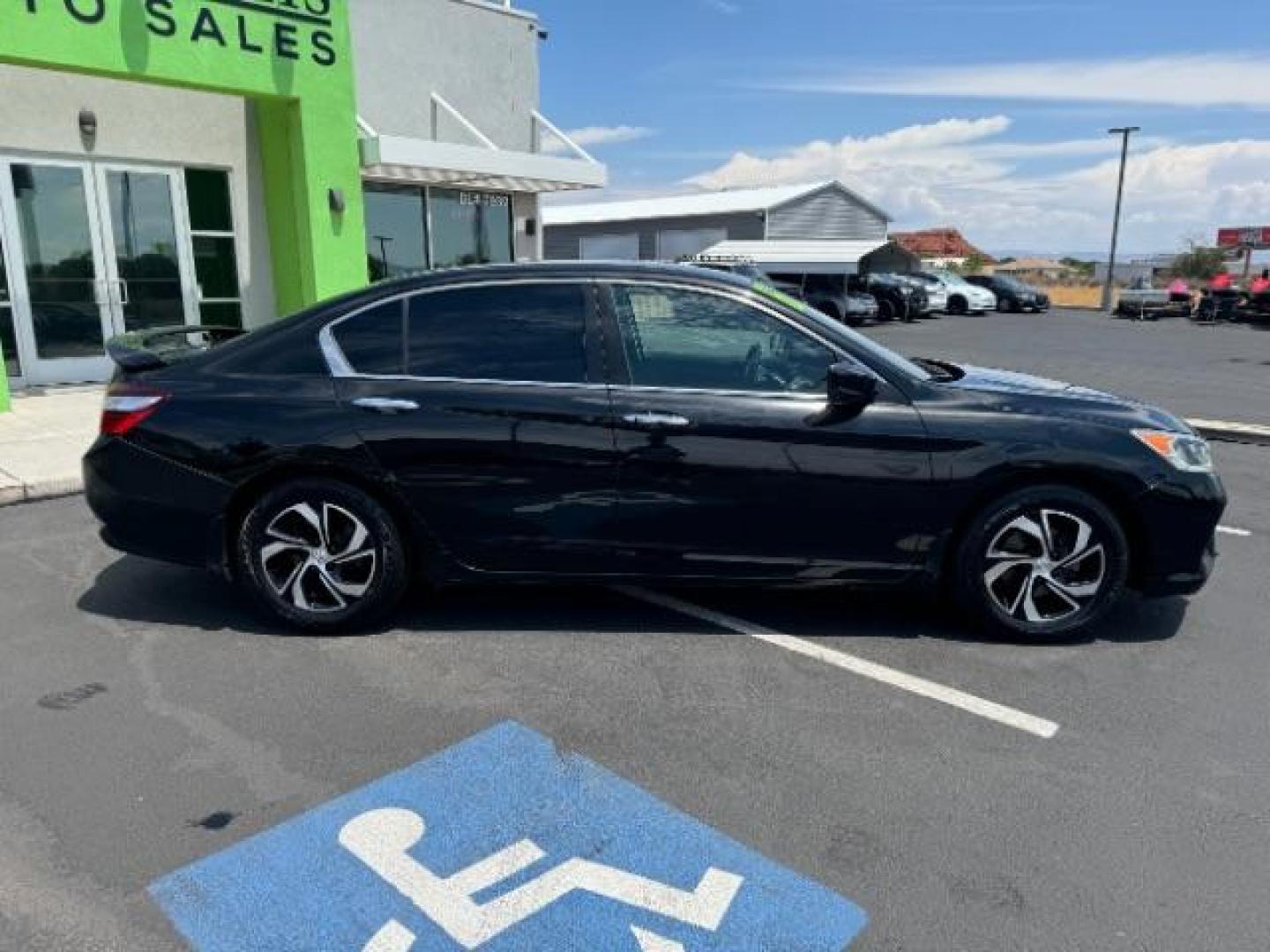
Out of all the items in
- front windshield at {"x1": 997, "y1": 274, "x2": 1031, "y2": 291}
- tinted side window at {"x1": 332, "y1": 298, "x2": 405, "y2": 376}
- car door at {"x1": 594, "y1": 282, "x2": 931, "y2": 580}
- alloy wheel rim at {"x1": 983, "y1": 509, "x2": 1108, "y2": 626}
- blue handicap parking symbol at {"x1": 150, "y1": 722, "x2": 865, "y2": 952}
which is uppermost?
front windshield at {"x1": 997, "y1": 274, "x2": 1031, "y2": 291}

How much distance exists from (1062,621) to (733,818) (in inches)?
78.6

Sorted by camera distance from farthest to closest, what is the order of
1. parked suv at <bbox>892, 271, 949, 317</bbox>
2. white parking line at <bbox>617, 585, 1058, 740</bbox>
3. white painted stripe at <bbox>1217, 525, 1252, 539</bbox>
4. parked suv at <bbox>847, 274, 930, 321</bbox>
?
1. parked suv at <bbox>892, 271, 949, 317</bbox>
2. parked suv at <bbox>847, 274, 930, 321</bbox>
3. white painted stripe at <bbox>1217, 525, 1252, 539</bbox>
4. white parking line at <bbox>617, 585, 1058, 740</bbox>

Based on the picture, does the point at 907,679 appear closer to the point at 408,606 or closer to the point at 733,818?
the point at 733,818

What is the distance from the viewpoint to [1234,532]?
18.6 ft

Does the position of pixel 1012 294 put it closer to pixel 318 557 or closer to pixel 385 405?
pixel 385 405

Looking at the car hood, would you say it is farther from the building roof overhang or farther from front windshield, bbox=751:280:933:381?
the building roof overhang

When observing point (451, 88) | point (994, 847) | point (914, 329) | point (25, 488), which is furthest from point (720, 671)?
point (914, 329)

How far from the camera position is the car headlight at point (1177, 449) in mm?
3799

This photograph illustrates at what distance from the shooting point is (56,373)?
33.2 ft

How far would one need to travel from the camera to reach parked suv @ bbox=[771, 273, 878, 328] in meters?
25.8

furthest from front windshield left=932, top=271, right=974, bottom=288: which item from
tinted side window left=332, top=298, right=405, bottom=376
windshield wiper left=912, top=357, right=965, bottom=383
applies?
tinted side window left=332, top=298, right=405, bottom=376

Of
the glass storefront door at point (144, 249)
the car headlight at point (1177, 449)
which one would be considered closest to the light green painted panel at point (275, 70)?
the glass storefront door at point (144, 249)

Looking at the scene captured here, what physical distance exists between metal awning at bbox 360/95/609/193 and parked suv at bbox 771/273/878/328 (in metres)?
11.9

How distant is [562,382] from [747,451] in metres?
0.83
